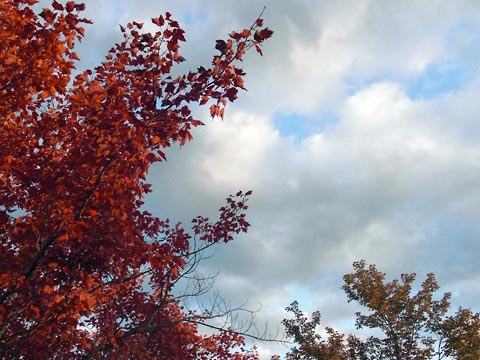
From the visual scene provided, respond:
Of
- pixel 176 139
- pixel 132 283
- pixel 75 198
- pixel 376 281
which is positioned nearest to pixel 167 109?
pixel 176 139

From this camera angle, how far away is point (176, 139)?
17.6ft

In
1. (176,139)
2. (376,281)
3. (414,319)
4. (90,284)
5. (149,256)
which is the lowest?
(90,284)

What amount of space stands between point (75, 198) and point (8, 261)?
122cm

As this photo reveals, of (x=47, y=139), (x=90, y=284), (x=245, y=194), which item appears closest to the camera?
(x=90, y=284)

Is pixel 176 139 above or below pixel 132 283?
below

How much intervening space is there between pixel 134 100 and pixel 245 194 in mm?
4614

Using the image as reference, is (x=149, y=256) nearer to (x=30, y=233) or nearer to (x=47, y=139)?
(x=30, y=233)

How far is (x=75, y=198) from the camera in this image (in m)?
5.21

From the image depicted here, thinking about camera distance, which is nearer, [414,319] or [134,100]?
[134,100]

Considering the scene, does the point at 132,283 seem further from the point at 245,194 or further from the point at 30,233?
the point at 30,233

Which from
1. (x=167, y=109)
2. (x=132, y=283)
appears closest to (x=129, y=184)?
(x=167, y=109)

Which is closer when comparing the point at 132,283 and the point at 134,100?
the point at 134,100

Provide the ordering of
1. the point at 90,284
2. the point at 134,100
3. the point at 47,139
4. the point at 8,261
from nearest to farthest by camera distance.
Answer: the point at 90,284, the point at 8,261, the point at 134,100, the point at 47,139

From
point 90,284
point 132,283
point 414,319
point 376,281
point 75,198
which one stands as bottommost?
point 90,284
